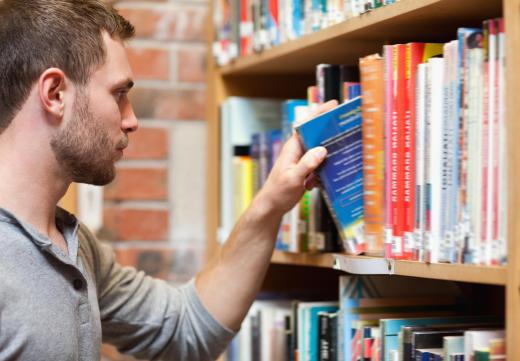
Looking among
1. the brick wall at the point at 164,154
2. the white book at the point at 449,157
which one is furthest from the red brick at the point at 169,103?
the white book at the point at 449,157

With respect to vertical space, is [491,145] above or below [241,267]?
above

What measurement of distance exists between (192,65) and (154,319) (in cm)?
75

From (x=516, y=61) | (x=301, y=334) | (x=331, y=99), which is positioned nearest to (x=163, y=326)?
(x=301, y=334)

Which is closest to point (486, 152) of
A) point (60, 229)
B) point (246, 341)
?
point (60, 229)

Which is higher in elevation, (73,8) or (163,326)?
(73,8)

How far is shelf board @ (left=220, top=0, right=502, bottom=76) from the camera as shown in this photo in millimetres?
1104

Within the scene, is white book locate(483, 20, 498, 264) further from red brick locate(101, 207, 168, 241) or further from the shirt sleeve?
red brick locate(101, 207, 168, 241)

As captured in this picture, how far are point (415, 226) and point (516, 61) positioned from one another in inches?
10.9

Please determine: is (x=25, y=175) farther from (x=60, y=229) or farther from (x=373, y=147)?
(x=373, y=147)

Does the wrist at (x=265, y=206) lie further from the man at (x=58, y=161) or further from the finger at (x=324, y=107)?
the finger at (x=324, y=107)

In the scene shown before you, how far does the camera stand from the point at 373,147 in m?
1.22

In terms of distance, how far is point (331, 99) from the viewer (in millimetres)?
1347

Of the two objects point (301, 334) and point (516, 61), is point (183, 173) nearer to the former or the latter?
point (301, 334)

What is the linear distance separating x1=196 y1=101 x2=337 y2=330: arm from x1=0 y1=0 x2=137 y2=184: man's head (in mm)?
260
